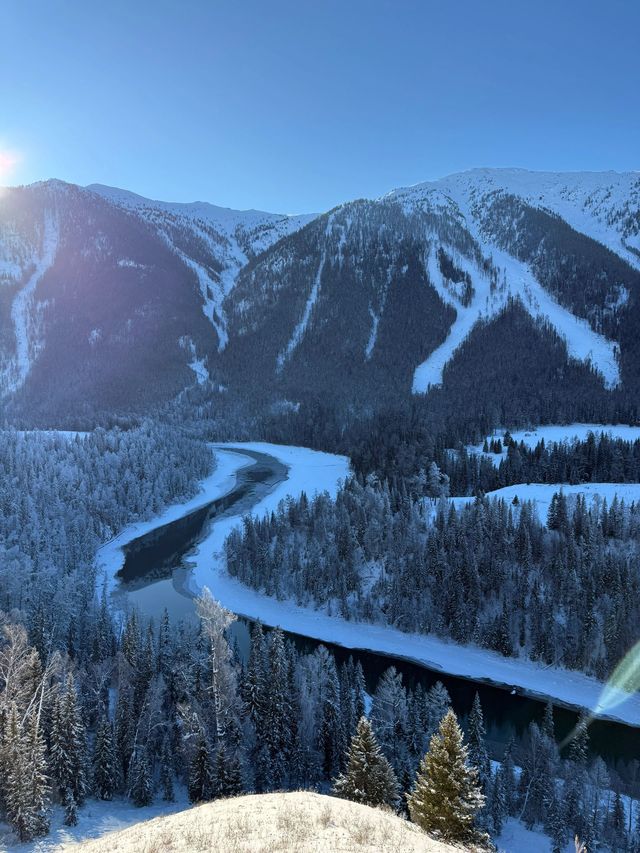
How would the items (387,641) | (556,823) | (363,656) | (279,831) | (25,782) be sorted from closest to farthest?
(279,831) < (25,782) < (556,823) < (363,656) < (387,641)

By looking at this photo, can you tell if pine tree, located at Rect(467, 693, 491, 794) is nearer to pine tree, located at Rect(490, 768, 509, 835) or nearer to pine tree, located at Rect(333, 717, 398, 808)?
pine tree, located at Rect(490, 768, 509, 835)

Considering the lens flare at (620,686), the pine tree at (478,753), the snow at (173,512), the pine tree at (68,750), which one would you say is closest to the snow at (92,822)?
the pine tree at (68,750)

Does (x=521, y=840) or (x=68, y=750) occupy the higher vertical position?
(x=68, y=750)

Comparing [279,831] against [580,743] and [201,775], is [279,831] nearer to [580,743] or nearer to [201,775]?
[201,775]

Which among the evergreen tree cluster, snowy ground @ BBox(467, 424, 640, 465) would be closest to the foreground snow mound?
the evergreen tree cluster

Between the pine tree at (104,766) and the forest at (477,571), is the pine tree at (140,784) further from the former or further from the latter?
the forest at (477,571)


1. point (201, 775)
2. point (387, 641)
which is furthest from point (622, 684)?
point (201, 775)
